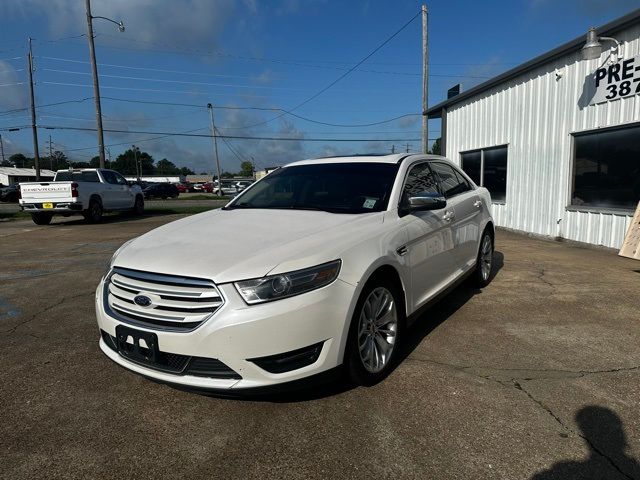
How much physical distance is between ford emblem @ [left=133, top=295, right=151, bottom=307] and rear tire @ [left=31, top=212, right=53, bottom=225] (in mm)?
14737

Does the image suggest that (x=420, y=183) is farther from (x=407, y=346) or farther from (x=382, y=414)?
(x=382, y=414)

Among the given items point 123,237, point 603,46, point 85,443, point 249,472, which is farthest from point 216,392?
point 123,237

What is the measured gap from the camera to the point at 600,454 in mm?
2383

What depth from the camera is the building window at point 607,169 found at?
307 inches

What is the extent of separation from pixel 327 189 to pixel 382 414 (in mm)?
1987

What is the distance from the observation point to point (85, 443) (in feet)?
8.37

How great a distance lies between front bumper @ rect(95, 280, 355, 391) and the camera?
245 centimetres

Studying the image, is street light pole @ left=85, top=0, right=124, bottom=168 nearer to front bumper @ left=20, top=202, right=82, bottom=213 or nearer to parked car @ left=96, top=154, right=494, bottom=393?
front bumper @ left=20, top=202, right=82, bottom=213

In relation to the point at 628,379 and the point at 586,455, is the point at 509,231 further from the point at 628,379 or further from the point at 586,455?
the point at 586,455

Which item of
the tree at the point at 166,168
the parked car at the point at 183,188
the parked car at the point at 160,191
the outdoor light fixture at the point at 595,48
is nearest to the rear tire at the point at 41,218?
the outdoor light fixture at the point at 595,48

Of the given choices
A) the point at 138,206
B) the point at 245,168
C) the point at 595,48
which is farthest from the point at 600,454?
the point at 245,168

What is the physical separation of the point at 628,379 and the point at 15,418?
4.09m

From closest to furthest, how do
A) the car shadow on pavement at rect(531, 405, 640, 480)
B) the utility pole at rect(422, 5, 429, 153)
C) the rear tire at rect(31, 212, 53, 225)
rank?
1. the car shadow on pavement at rect(531, 405, 640, 480)
2. the rear tire at rect(31, 212, 53, 225)
3. the utility pole at rect(422, 5, 429, 153)

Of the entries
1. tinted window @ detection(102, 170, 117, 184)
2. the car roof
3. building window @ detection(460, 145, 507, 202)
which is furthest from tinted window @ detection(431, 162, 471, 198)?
tinted window @ detection(102, 170, 117, 184)
